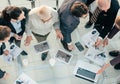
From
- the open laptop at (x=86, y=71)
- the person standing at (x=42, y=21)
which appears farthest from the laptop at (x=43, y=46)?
the open laptop at (x=86, y=71)

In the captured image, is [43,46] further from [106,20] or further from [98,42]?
[106,20]

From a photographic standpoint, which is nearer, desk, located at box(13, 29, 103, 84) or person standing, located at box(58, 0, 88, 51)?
person standing, located at box(58, 0, 88, 51)

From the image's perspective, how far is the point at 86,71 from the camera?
166 inches

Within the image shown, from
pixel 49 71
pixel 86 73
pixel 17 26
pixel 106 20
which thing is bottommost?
pixel 86 73

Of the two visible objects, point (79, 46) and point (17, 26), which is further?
point (79, 46)

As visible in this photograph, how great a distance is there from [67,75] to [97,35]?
0.85m

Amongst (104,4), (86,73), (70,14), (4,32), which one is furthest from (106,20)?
(4,32)

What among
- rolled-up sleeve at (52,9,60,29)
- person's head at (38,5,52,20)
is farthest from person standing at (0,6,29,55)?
rolled-up sleeve at (52,9,60,29)

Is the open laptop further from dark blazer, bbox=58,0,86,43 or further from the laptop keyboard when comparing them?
dark blazer, bbox=58,0,86,43

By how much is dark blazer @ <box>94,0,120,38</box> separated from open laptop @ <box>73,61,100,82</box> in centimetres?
56

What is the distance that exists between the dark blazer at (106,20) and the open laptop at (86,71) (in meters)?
0.56

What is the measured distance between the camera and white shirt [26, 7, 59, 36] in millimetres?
3528

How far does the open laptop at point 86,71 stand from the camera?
13.7 ft

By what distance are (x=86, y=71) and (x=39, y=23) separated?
48.3 inches
